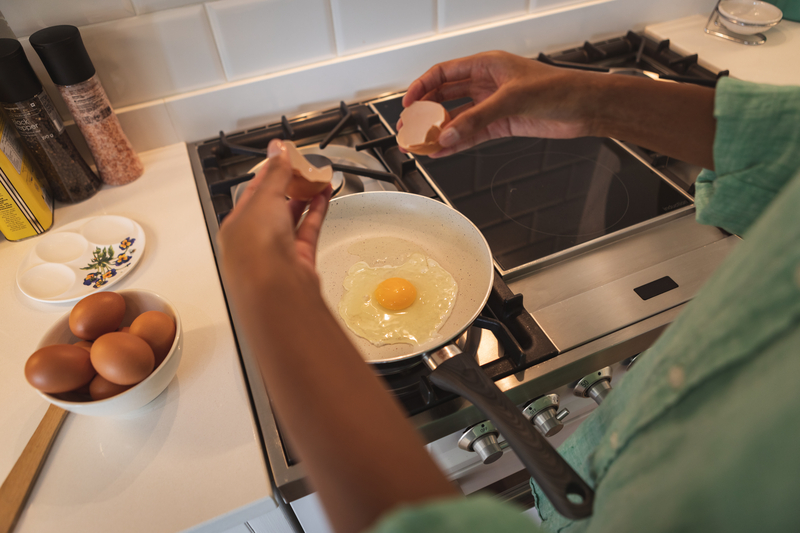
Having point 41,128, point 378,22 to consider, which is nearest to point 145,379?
point 41,128

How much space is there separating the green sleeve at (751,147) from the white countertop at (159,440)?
23.0 inches

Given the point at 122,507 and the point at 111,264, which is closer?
the point at 122,507

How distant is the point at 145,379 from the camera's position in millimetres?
537

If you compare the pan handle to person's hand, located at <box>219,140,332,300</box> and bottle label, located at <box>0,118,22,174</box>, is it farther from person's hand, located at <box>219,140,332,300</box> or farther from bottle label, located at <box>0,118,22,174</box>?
bottle label, located at <box>0,118,22,174</box>

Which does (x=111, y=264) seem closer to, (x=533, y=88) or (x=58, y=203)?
(x=58, y=203)

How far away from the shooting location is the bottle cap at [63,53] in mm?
724

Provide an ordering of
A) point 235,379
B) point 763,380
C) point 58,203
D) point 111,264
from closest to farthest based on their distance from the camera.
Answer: point 763,380 < point 235,379 < point 111,264 < point 58,203

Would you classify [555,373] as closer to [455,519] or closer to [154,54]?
[455,519]

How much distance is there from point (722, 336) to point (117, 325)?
63 cm

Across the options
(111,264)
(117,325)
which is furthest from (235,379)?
(111,264)

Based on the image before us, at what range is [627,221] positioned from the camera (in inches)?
31.6

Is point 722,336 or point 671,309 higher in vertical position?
point 722,336

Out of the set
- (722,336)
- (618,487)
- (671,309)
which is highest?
(722,336)

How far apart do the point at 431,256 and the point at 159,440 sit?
1.45 feet
